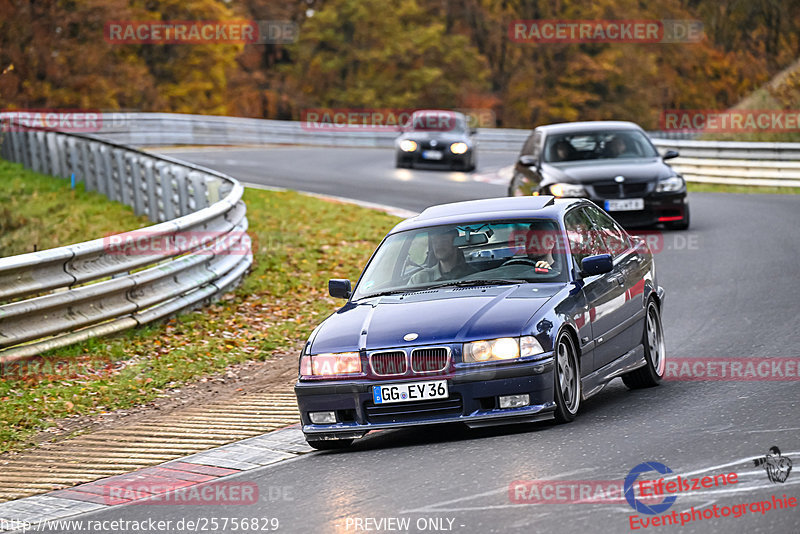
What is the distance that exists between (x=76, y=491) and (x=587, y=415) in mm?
3174

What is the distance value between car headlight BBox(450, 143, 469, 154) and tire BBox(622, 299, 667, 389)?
22838 mm

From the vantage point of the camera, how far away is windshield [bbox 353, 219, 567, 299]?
8.71m

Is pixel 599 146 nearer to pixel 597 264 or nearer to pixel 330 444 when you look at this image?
pixel 597 264

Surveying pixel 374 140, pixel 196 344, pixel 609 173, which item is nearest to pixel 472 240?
pixel 196 344

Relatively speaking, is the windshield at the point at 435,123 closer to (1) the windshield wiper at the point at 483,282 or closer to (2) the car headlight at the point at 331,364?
(1) the windshield wiper at the point at 483,282

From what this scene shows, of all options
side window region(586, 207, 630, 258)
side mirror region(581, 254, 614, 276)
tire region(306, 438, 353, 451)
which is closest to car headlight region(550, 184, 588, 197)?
side window region(586, 207, 630, 258)

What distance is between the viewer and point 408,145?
3294 cm

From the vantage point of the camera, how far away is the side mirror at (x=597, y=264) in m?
8.55

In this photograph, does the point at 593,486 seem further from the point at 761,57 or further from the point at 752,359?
the point at 761,57

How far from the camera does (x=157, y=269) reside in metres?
12.7

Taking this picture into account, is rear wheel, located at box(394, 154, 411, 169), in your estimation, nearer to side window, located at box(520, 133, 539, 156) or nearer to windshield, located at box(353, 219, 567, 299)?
side window, located at box(520, 133, 539, 156)

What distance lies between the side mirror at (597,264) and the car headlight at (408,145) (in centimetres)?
2441

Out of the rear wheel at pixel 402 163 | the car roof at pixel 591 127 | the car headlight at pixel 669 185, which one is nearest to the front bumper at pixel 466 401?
the car headlight at pixel 669 185

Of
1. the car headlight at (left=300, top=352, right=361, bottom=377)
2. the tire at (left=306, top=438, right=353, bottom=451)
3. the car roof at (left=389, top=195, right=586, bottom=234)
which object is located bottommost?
the tire at (left=306, top=438, right=353, bottom=451)
